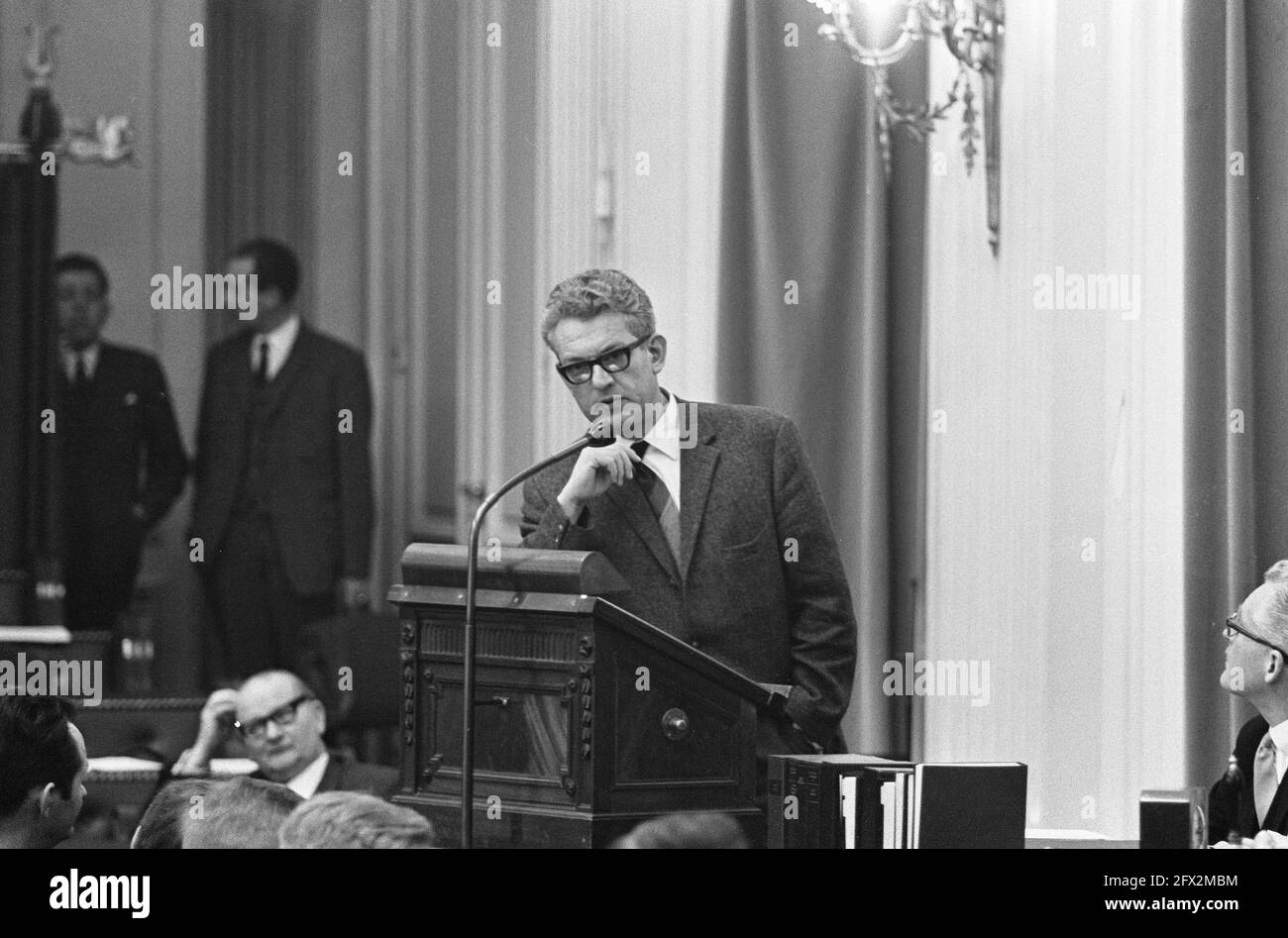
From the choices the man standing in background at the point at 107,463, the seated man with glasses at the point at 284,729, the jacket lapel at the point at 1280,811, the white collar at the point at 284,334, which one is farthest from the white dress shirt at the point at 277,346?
the jacket lapel at the point at 1280,811

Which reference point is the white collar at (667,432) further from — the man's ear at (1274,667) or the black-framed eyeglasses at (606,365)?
the man's ear at (1274,667)

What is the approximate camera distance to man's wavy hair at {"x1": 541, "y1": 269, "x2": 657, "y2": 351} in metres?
3.67

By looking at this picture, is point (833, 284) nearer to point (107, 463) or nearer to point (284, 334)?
point (284, 334)

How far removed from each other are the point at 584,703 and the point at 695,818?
2.16 ft

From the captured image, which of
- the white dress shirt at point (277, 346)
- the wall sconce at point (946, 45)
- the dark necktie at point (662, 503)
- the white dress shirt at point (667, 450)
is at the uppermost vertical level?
the wall sconce at point (946, 45)

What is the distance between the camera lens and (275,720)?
462 centimetres

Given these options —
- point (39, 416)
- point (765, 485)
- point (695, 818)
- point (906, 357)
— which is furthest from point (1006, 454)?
point (39, 416)

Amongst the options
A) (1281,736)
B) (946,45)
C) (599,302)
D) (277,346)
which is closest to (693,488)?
(599,302)

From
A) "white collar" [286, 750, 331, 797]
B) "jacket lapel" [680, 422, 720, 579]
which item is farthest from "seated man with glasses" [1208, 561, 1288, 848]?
"white collar" [286, 750, 331, 797]

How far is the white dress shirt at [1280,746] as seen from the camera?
354 centimetres

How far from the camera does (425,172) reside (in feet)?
23.0

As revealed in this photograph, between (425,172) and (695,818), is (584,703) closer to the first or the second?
(695,818)

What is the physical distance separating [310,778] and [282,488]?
7.17ft

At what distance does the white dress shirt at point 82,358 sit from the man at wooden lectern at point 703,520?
3.34 meters
